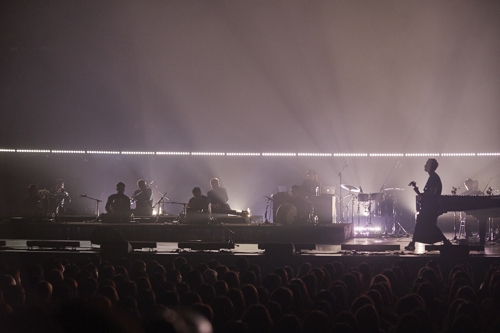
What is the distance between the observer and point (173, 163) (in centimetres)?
1730

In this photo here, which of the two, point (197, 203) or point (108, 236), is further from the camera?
point (197, 203)

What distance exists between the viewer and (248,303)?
5078 mm

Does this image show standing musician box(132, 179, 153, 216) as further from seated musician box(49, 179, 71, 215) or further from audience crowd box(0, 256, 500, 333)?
audience crowd box(0, 256, 500, 333)

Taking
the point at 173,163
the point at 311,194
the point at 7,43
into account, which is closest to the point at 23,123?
the point at 7,43

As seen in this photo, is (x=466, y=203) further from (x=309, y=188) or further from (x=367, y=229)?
(x=367, y=229)

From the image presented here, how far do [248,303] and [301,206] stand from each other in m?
7.36

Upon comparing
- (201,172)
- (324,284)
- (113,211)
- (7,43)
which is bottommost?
(324,284)

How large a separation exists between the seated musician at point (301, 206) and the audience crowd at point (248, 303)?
4.31 metres

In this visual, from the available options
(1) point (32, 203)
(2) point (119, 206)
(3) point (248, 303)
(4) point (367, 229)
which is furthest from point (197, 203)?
(3) point (248, 303)

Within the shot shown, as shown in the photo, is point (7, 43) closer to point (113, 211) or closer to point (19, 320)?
point (113, 211)

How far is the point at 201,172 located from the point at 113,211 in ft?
18.2

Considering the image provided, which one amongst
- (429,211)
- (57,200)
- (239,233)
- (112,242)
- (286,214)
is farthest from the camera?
(57,200)

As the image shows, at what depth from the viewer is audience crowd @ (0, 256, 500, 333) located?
1385mm

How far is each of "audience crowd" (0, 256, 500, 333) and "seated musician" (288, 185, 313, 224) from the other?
4307mm
